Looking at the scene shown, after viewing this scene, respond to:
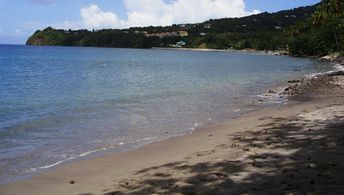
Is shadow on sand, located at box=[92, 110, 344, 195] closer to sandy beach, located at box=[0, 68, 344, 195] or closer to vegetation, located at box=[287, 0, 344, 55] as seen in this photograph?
sandy beach, located at box=[0, 68, 344, 195]

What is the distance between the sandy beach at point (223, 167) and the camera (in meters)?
7.50

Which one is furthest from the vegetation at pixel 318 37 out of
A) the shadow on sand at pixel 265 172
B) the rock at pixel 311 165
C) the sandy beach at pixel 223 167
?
the rock at pixel 311 165

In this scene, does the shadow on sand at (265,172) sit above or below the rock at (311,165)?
below

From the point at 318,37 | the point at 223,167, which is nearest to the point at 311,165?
the point at 223,167

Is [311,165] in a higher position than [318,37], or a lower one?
lower

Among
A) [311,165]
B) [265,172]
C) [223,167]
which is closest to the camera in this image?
[265,172]

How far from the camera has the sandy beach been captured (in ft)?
24.6

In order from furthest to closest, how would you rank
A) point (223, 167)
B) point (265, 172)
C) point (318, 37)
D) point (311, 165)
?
point (318, 37) → point (223, 167) → point (311, 165) → point (265, 172)

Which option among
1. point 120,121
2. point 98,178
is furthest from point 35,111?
point 98,178

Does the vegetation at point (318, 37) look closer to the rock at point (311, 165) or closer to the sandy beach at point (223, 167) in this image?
the sandy beach at point (223, 167)

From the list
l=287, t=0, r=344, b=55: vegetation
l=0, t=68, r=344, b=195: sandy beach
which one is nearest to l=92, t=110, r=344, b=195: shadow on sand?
l=0, t=68, r=344, b=195: sandy beach

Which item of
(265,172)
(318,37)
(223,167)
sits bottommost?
(223,167)

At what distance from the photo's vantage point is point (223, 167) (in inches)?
347

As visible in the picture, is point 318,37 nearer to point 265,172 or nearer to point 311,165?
point 311,165
